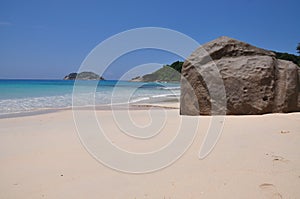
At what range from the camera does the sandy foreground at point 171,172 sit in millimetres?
1674

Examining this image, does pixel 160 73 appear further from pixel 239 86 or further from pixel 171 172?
pixel 171 172

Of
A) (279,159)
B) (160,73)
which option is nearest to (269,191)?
(279,159)

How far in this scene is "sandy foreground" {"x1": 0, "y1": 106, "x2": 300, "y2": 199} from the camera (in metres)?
1.67

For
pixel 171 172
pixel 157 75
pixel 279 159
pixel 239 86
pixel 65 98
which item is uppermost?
pixel 157 75

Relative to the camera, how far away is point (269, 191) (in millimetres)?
1609

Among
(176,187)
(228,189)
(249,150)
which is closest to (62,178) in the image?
(176,187)

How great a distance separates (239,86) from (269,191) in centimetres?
387

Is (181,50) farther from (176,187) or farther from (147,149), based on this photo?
(176,187)

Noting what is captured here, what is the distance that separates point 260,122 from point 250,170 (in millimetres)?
2274

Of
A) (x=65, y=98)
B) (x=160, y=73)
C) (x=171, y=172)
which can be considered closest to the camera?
(x=171, y=172)

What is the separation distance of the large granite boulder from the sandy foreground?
6.70ft

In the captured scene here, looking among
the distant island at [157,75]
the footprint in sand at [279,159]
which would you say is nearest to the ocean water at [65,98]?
the distant island at [157,75]

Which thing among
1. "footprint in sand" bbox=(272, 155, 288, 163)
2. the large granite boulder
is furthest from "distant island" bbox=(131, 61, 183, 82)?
"footprint in sand" bbox=(272, 155, 288, 163)

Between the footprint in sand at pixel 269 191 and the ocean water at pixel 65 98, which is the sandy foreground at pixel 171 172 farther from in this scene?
the ocean water at pixel 65 98
